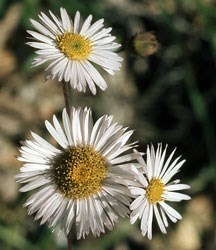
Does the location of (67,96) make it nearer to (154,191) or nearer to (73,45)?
(73,45)

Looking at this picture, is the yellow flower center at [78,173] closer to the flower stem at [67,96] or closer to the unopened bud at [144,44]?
the flower stem at [67,96]

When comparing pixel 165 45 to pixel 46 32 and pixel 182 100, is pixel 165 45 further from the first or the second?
pixel 46 32

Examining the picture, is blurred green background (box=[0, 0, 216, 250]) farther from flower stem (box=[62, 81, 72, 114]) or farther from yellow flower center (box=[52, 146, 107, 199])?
flower stem (box=[62, 81, 72, 114])

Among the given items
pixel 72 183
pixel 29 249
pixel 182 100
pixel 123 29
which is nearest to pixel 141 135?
pixel 182 100

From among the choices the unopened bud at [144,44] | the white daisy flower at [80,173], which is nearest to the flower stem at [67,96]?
the white daisy flower at [80,173]

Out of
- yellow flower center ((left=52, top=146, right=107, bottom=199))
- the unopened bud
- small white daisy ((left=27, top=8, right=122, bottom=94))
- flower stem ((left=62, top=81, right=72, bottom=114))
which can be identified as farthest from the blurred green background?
flower stem ((left=62, top=81, right=72, bottom=114))

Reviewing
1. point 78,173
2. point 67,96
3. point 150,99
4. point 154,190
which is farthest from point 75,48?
point 150,99

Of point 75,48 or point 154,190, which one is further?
point 75,48
